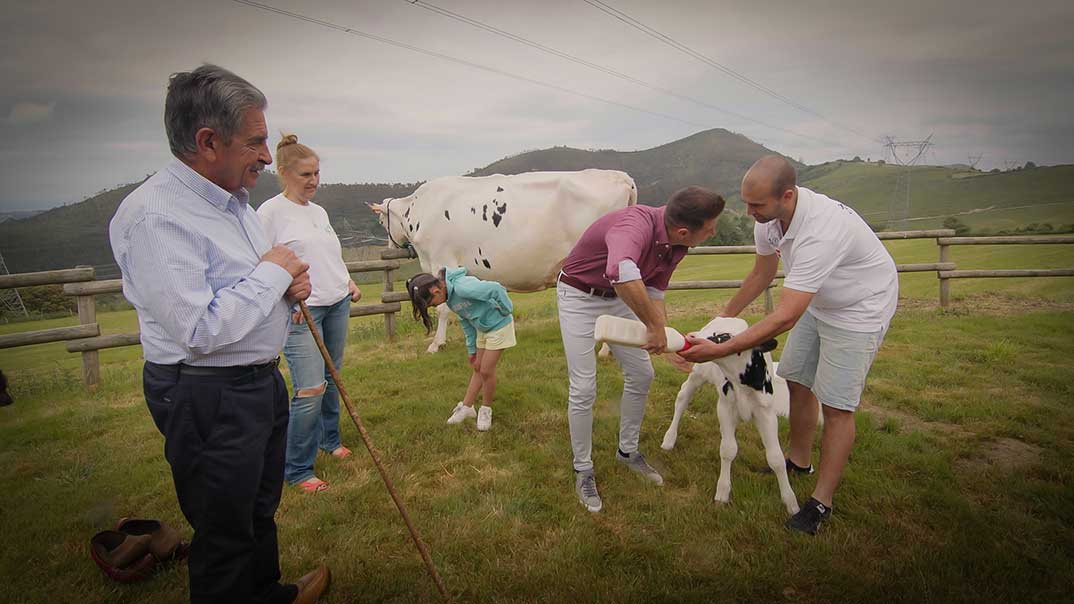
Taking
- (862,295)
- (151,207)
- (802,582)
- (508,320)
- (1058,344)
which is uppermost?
(151,207)

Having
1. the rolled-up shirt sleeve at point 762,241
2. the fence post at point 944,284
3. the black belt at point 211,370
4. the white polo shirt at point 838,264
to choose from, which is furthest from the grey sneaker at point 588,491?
the fence post at point 944,284

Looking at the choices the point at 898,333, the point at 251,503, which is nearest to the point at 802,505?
the point at 251,503

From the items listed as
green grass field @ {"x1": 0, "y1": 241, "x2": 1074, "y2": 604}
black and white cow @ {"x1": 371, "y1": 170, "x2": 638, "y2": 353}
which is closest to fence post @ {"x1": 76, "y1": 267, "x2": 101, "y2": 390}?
green grass field @ {"x1": 0, "y1": 241, "x2": 1074, "y2": 604}

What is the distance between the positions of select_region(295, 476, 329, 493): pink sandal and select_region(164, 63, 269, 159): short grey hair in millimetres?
2564

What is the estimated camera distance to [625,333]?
2695 mm

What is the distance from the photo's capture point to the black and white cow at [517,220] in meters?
6.82

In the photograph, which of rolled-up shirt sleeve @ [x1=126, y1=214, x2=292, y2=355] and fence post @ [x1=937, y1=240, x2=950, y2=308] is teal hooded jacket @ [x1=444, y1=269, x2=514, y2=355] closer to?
rolled-up shirt sleeve @ [x1=126, y1=214, x2=292, y2=355]

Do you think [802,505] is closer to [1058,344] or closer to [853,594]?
[853,594]

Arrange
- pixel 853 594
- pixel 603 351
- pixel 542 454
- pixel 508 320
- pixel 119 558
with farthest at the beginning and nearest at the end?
pixel 603 351 → pixel 508 320 → pixel 542 454 → pixel 119 558 → pixel 853 594

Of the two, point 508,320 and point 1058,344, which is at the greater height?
point 508,320

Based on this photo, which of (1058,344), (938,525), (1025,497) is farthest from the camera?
(1058,344)

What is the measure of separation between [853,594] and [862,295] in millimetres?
1483

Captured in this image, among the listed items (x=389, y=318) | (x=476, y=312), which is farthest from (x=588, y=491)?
(x=389, y=318)

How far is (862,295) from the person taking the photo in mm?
2721
